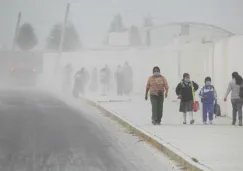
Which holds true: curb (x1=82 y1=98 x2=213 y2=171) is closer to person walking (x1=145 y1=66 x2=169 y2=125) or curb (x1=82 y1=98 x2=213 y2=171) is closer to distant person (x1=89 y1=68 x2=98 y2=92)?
person walking (x1=145 y1=66 x2=169 y2=125)

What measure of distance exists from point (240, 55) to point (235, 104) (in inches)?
97.1

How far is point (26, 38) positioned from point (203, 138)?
137 metres

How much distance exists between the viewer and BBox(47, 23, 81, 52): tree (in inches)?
5659

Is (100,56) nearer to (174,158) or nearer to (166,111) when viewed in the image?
(166,111)

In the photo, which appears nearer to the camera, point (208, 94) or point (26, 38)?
point (208, 94)

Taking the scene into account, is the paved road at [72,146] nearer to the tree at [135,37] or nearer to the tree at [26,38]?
the tree at [135,37]

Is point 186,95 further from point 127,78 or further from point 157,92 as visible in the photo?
point 127,78

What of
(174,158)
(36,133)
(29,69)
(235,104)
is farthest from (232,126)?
(29,69)

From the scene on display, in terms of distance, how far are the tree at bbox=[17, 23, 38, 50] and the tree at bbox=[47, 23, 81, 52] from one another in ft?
11.8

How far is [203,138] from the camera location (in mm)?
14602

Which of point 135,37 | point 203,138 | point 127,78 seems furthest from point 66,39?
point 203,138

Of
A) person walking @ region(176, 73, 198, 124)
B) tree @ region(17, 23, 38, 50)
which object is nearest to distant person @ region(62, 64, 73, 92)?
person walking @ region(176, 73, 198, 124)

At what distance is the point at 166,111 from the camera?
82.0 ft

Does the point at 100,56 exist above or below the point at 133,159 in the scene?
above
